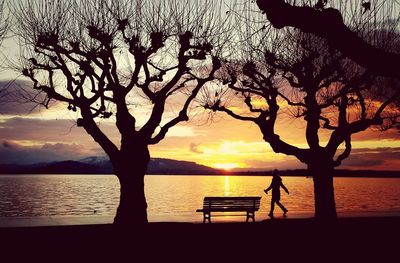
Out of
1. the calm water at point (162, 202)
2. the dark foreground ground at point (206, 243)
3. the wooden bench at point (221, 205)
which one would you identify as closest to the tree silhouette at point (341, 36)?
the dark foreground ground at point (206, 243)

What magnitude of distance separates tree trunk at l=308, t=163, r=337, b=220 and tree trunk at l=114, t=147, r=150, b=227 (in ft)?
23.2

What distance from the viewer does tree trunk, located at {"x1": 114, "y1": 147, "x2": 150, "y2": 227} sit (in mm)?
15565

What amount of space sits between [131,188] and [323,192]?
25.4ft

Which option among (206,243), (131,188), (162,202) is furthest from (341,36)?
(162,202)

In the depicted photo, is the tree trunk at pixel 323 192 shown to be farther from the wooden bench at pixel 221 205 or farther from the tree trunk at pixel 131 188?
the tree trunk at pixel 131 188

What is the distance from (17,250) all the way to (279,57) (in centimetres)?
1258

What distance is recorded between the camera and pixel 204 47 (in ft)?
54.9

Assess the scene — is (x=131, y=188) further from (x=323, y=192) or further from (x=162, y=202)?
(x=162, y=202)

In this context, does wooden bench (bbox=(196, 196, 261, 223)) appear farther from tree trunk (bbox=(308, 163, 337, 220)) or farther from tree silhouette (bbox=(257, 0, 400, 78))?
tree silhouette (bbox=(257, 0, 400, 78))

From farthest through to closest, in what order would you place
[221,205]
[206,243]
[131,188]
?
[221,205]
[131,188]
[206,243]

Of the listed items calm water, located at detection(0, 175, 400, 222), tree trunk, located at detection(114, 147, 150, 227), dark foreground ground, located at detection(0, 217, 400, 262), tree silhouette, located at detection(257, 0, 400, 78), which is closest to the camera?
tree silhouette, located at detection(257, 0, 400, 78)

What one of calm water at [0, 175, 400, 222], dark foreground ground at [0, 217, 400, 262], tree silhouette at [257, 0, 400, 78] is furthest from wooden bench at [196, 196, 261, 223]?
tree silhouette at [257, 0, 400, 78]

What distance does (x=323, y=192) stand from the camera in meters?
18.3

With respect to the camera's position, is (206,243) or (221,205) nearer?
(206,243)
